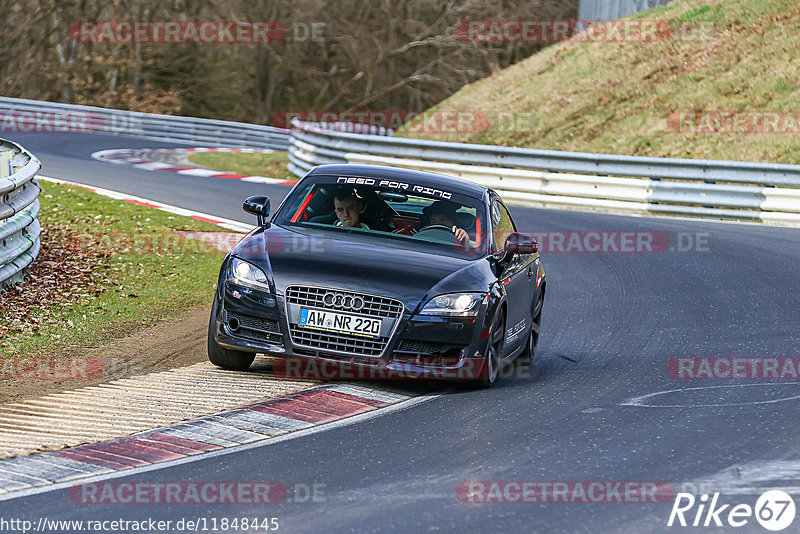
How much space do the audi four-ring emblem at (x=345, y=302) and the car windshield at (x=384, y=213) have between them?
1.07m

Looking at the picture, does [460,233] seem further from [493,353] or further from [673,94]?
[673,94]

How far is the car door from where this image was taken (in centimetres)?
901

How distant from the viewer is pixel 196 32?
51344 mm

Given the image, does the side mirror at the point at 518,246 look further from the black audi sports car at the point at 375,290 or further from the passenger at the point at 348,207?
the passenger at the point at 348,207

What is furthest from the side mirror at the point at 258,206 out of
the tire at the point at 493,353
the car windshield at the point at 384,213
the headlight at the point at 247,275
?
the tire at the point at 493,353

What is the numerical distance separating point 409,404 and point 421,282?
2.82ft

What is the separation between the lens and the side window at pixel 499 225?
31.0 ft

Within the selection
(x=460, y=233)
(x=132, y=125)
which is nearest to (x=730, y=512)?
(x=460, y=233)

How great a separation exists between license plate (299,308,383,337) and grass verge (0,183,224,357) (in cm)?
294

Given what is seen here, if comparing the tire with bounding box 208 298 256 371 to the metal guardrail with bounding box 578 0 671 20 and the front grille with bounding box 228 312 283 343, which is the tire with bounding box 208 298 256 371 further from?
the metal guardrail with bounding box 578 0 671 20

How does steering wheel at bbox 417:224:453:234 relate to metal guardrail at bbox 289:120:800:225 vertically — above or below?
above

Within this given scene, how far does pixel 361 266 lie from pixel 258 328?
81 cm

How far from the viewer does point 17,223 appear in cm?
1183

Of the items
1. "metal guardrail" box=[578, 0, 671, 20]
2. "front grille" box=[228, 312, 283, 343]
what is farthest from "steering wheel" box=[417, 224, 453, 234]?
"metal guardrail" box=[578, 0, 671, 20]
